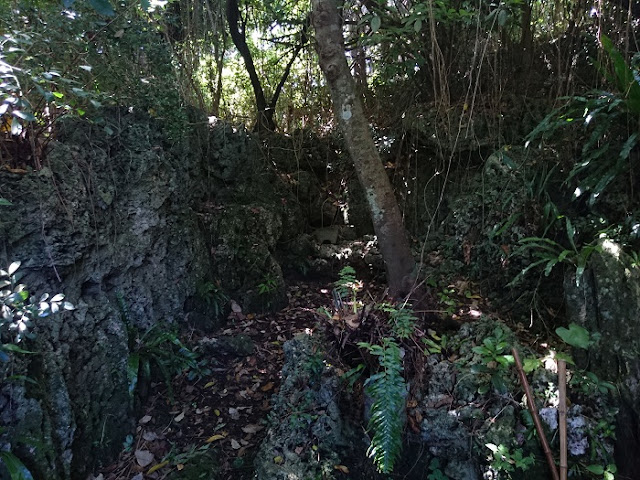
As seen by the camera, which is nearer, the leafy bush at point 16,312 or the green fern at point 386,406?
the leafy bush at point 16,312

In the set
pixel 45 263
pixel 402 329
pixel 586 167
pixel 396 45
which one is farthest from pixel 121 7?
pixel 586 167

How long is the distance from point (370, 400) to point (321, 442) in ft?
1.44

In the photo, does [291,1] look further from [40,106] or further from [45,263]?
[45,263]

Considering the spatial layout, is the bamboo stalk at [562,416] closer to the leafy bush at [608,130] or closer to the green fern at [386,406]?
the green fern at [386,406]

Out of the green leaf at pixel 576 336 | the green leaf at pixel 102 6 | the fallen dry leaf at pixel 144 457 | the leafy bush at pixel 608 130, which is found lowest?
the fallen dry leaf at pixel 144 457

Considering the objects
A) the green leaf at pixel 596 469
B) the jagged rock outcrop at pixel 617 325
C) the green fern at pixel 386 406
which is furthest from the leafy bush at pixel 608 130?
the green fern at pixel 386 406

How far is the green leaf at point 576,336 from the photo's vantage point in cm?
275

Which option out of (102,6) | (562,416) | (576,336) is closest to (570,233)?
(576,336)

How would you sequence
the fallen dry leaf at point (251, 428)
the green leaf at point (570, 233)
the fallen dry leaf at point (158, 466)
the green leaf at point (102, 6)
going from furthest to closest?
the fallen dry leaf at point (251, 428)
the green leaf at point (570, 233)
the fallen dry leaf at point (158, 466)
the green leaf at point (102, 6)

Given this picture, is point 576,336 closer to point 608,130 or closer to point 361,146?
point 608,130

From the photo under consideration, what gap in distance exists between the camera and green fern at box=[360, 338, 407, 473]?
2.66m

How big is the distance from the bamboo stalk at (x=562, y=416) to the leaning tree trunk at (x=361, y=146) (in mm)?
1305

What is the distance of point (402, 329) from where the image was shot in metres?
3.09

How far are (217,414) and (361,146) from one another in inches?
96.3
